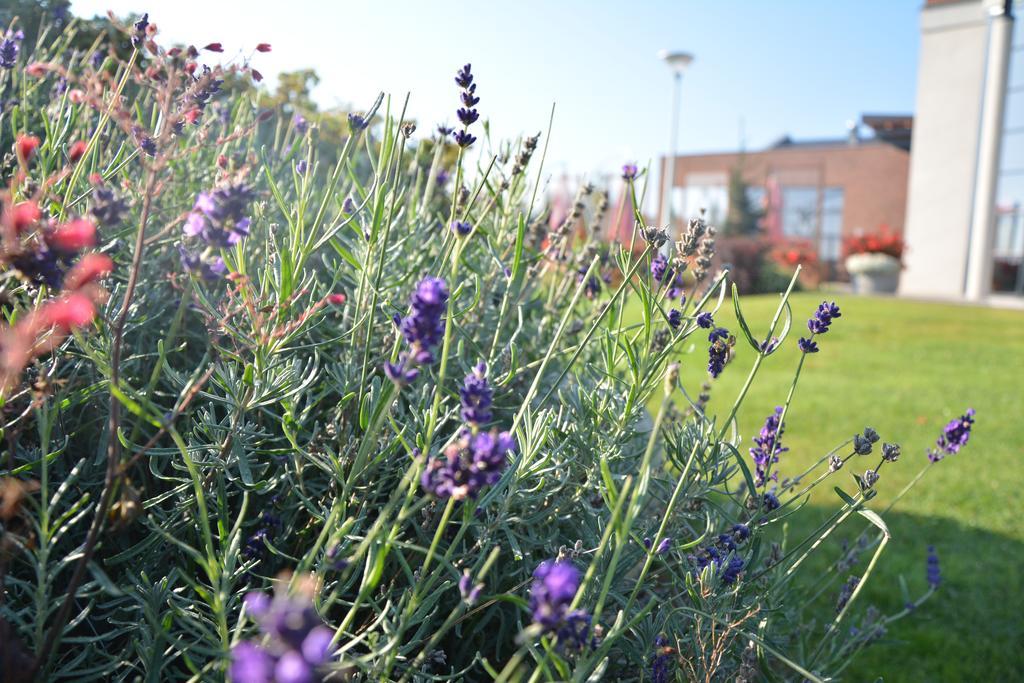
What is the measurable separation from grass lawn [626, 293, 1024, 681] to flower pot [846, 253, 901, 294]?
302 inches

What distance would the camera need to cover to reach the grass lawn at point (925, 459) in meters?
2.99

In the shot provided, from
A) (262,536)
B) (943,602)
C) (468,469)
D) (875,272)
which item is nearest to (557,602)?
(468,469)

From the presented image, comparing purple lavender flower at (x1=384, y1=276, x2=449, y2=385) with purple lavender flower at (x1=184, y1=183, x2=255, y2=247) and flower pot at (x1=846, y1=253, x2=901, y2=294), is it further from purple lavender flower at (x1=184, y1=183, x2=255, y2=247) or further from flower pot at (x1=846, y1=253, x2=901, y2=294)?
flower pot at (x1=846, y1=253, x2=901, y2=294)

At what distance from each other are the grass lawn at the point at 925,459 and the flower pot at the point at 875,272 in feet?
25.1

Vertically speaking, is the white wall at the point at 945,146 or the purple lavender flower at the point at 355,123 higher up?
the white wall at the point at 945,146

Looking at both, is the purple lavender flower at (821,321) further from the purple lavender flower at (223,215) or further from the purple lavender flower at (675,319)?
the purple lavender flower at (223,215)

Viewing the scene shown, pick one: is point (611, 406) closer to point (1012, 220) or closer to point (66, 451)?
point (66, 451)

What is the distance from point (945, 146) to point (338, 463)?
22887 mm

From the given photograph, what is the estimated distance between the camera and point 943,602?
11.0 ft

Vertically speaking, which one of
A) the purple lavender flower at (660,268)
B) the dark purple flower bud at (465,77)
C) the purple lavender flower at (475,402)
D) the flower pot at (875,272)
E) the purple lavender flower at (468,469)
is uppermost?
the dark purple flower bud at (465,77)

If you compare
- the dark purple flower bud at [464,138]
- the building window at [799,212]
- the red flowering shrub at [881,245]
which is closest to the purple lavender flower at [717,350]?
the dark purple flower bud at [464,138]

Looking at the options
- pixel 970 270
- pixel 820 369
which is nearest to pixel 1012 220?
pixel 970 270

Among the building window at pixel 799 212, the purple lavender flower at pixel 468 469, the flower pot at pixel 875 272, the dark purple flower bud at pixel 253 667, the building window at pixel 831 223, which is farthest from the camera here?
the building window at pixel 799 212

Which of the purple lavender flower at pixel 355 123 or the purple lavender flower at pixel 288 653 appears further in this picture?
the purple lavender flower at pixel 355 123
